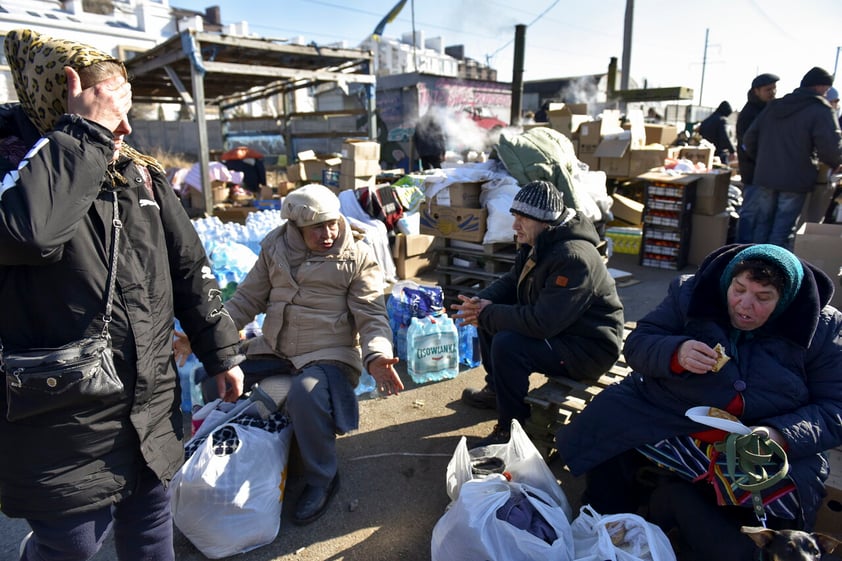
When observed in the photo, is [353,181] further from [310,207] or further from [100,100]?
[100,100]

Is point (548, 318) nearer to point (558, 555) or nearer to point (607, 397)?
point (607, 397)

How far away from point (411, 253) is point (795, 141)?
408 centimetres

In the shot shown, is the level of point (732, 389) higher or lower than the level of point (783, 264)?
lower

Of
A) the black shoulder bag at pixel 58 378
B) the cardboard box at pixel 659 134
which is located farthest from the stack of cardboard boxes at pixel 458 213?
the cardboard box at pixel 659 134

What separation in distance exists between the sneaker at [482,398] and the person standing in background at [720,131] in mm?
8849

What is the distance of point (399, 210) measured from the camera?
20.4ft

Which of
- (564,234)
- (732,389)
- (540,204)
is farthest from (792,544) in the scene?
(540,204)

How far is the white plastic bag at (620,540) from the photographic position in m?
1.70

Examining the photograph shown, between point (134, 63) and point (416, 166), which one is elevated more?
point (134, 63)

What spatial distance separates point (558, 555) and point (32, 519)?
1551 mm

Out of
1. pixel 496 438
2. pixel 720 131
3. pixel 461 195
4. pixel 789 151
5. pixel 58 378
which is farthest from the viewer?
pixel 720 131

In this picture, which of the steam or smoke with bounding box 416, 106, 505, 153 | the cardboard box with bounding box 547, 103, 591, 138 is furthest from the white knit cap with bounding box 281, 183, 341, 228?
the steam or smoke with bounding box 416, 106, 505, 153

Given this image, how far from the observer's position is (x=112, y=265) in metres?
1.45

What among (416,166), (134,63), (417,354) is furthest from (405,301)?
(416,166)
